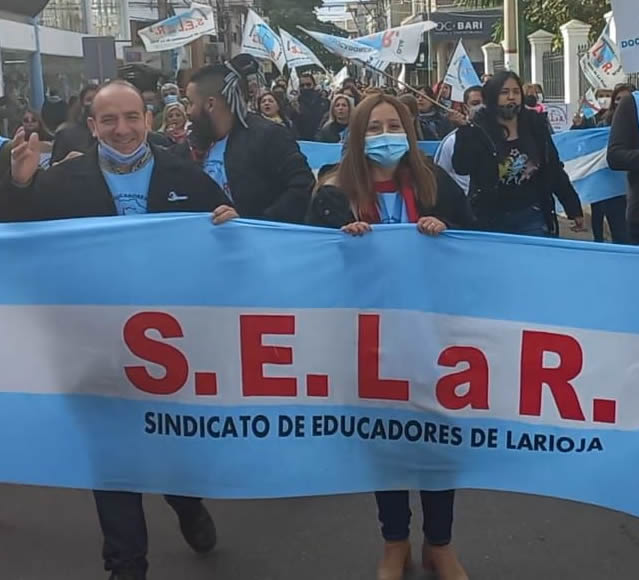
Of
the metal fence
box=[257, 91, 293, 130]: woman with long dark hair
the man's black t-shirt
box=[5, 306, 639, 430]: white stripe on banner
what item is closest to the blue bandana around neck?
box=[5, 306, 639, 430]: white stripe on banner

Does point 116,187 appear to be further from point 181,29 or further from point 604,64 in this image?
point 181,29

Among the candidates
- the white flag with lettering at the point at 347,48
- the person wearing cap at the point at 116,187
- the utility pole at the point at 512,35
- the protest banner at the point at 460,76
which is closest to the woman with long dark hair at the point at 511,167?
the person wearing cap at the point at 116,187

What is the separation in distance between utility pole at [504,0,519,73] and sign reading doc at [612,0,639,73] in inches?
613

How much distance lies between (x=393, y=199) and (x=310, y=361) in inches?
26.0

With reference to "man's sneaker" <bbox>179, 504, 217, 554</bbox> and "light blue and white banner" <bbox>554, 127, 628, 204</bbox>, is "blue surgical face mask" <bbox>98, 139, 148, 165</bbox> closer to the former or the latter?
"man's sneaker" <bbox>179, 504, 217, 554</bbox>

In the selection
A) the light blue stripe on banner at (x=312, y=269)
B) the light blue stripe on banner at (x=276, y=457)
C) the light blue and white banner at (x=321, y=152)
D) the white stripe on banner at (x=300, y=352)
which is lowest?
the light blue stripe on banner at (x=276, y=457)

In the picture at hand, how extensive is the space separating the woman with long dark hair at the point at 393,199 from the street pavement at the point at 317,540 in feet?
0.64

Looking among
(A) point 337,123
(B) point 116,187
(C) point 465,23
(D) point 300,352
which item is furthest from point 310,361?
(C) point 465,23

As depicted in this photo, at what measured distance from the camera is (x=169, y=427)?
3.92 m

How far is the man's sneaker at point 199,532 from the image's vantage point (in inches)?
173

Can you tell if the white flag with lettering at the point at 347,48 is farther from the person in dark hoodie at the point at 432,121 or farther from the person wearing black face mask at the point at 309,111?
the person in dark hoodie at the point at 432,121

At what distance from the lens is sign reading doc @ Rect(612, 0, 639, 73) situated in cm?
596

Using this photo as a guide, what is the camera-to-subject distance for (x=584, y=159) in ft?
34.5

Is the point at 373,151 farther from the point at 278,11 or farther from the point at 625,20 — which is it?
the point at 278,11
